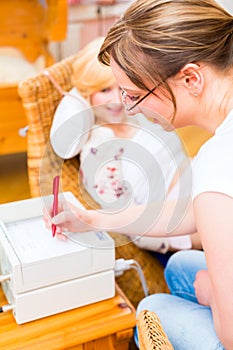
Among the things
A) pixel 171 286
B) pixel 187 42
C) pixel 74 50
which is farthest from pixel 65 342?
pixel 74 50

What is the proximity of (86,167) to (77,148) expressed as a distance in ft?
0.25

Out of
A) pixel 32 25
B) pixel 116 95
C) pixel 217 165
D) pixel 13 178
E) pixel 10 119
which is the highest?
pixel 217 165

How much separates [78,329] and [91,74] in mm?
796

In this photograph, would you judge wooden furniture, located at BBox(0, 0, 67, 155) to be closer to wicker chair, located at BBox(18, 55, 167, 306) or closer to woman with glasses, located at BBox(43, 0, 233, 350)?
wicker chair, located at BBox(18, 55, 167, 306)

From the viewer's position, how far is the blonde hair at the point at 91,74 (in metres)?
1.55

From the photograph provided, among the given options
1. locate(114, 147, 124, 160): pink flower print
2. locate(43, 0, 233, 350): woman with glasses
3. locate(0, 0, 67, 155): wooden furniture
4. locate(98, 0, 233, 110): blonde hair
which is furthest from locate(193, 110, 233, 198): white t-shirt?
locate(0, 0, 67, 155): wooden furniture

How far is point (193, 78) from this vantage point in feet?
2.80

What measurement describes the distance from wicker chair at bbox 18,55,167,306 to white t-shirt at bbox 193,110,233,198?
0.56 meters

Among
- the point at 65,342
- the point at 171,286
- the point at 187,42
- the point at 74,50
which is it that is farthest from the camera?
the point at 74,50

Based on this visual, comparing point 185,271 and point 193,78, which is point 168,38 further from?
point 185,271

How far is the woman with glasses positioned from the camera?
2.59ft

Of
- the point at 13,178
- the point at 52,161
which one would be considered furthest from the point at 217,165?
the point at 13,178

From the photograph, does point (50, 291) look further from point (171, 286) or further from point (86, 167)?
point (86, 167)

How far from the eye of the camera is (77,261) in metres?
1.05
